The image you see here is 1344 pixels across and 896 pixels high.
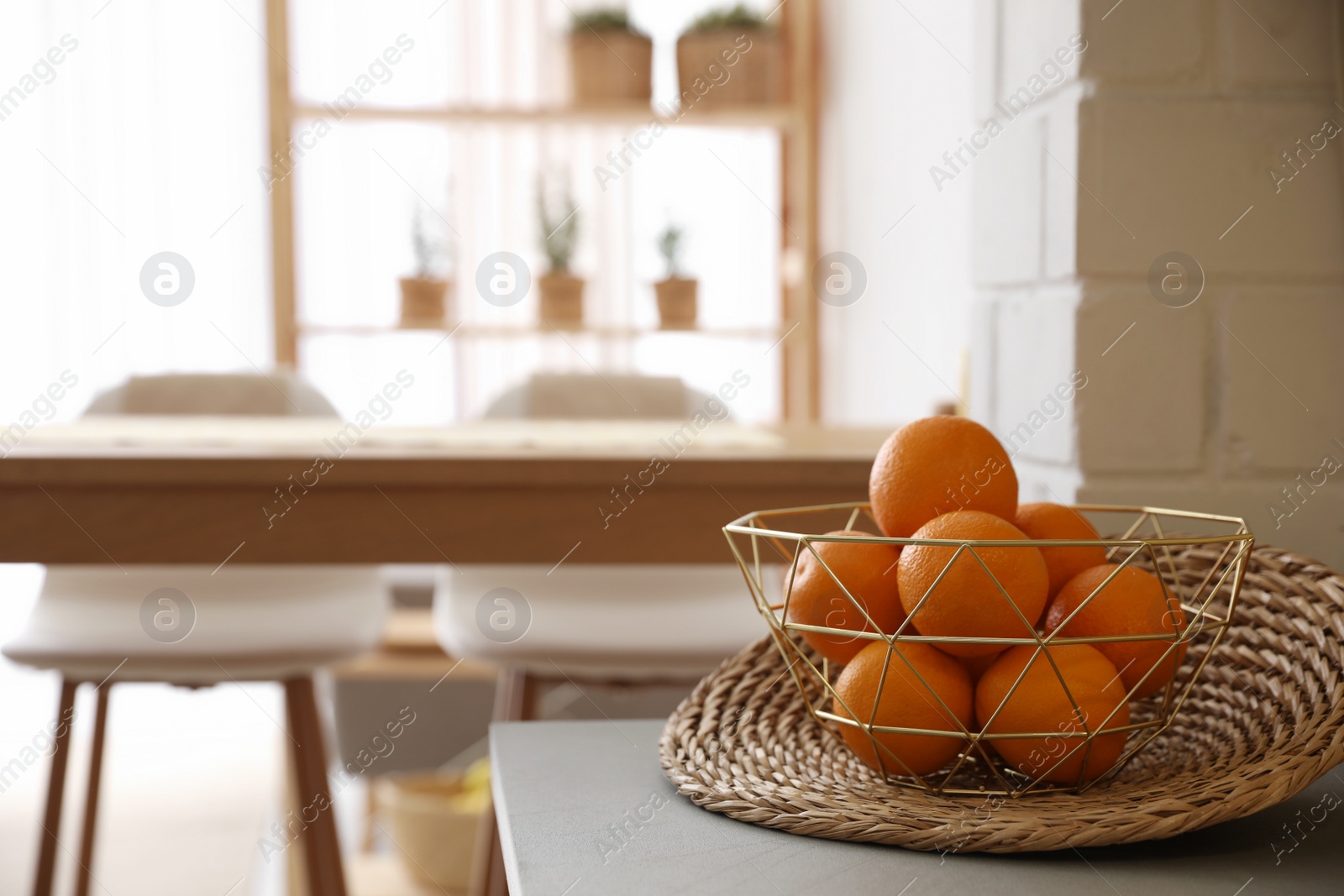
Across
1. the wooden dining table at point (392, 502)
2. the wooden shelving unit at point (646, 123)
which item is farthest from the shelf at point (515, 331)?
the wooden dining table at point (392, 502)

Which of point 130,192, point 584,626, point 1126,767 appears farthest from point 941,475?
point 130,192

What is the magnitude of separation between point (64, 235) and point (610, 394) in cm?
191

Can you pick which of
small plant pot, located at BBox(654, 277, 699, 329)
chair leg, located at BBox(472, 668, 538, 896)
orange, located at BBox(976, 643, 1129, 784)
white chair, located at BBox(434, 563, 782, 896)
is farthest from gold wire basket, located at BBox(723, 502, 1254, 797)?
small plant pot, located at BBox(654, 277, 699, 329)

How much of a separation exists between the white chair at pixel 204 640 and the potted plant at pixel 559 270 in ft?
4.56

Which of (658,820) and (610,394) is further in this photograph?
(610,394)

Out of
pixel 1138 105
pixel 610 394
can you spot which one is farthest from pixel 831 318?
pixel 1138 105

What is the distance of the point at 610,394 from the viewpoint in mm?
1889

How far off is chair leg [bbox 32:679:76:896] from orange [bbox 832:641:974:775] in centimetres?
131

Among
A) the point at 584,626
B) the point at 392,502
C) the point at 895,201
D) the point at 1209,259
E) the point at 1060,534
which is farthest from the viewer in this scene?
the point at 895,201

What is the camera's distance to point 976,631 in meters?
0.52

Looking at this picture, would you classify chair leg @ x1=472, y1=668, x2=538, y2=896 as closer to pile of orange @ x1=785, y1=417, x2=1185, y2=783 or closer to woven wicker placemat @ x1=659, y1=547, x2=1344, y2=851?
woven wicker placemat @ x1=659, y1=547, x2=1344, y2=851

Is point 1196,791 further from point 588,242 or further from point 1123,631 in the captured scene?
point 588,242

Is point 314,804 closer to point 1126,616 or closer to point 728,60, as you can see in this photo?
point 1126,616

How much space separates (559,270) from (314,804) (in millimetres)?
1769
